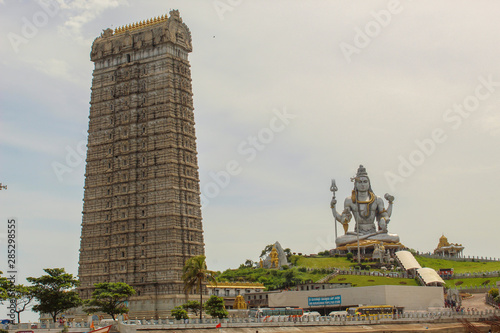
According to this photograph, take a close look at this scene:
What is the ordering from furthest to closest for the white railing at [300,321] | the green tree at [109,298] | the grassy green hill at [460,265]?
the grassy green hill at [460,265], the green tree at [109,298], the white railing at [300,321]

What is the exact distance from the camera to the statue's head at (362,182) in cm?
14238

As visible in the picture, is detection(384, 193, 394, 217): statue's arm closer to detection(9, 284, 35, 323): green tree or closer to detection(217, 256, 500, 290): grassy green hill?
detection(217, 256, 500, 290): grassy green hill

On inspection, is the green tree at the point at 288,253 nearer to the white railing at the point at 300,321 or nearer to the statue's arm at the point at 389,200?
the statue's arm at the point at 389,200

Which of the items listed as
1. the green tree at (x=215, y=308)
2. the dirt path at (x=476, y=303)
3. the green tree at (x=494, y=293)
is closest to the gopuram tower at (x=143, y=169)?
the green tree at (x=215, y=308)

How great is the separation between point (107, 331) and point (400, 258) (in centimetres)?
7966

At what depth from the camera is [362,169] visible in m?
144

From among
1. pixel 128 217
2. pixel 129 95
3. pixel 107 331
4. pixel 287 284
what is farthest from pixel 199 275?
pixel 287 284

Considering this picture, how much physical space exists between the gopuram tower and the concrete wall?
1443 cm

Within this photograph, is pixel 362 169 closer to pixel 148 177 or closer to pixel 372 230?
pixel 372 230

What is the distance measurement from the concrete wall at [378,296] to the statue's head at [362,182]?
47.4 m

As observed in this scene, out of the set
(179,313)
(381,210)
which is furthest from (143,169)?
Answer: (381,210)

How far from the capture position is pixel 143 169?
3647 inches

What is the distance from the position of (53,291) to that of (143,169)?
25888 millimetres

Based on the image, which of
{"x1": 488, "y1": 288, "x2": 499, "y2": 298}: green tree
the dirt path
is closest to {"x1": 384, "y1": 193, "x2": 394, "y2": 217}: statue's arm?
the dirt path
